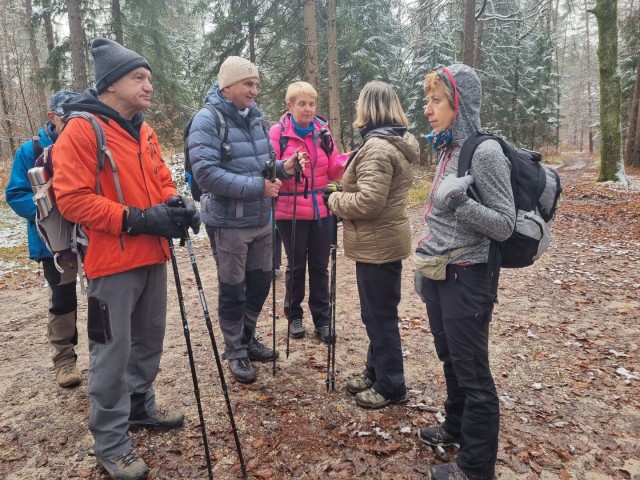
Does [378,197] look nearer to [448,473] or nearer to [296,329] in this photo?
[448,473]

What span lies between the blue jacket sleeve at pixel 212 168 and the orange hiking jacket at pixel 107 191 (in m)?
0.47

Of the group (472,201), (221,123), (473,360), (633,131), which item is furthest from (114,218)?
(633,131)

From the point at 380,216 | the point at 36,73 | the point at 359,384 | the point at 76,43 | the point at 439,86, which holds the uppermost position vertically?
the point at 36,73

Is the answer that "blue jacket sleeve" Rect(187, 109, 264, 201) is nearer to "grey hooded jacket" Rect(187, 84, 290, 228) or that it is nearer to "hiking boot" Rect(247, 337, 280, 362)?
"grey hooded jacket" Rect(187, 84, 290, 228)

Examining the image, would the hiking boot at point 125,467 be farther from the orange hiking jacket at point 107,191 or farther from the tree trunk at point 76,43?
the tree trunk at point 76,43

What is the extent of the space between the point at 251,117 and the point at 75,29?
36.1 ft

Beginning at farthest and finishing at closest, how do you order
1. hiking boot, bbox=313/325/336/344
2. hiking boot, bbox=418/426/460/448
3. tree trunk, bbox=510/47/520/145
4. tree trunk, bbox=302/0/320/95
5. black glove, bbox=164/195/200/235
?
tree trunk, bbox=510/47/520/145 < tree trunk, bbox=302/0/320/95 < hiking boot, bbox=313/325/336/344 < hiking boot, bbox=418/426/460/448 < black glove, bbox=164/195/200/235

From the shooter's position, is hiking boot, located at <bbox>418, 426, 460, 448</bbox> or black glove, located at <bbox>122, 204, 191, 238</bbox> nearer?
black glove, located at <bbox>122, 204, 191, 238</bbox>

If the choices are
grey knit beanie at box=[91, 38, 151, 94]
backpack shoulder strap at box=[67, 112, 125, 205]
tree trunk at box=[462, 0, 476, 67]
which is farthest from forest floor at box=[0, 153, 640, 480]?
tree trunk at box=[462, 0, 476, 67]

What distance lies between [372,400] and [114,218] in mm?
2526

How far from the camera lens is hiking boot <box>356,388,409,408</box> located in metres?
3.54

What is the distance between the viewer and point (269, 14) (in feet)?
50.3

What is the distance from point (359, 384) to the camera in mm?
3795

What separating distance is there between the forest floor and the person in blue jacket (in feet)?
0.93
